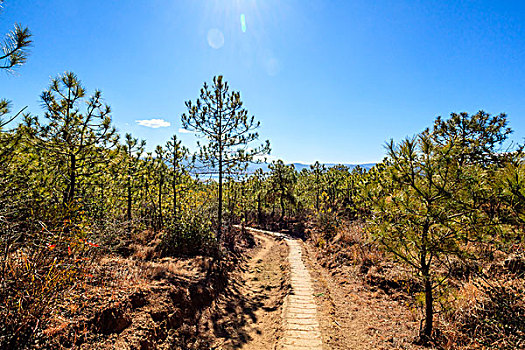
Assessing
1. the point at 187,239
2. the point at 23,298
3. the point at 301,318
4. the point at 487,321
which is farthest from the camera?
the point at 187,239

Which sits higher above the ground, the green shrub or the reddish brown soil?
the green shrub

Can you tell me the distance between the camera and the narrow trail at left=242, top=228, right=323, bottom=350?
526 cm

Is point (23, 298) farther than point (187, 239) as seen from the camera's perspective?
No

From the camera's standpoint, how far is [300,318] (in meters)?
6.36

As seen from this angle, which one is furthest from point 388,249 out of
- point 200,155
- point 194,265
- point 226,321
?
point 200,155

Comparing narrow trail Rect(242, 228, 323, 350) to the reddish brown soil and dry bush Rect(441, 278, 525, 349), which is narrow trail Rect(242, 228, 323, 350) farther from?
dry bush Rect(441, 278, 525, 349)

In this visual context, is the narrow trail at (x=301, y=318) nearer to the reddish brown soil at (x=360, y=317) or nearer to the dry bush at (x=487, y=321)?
the reddish brown soil at (x=360, y=317)

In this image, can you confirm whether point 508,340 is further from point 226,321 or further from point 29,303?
point 29,303

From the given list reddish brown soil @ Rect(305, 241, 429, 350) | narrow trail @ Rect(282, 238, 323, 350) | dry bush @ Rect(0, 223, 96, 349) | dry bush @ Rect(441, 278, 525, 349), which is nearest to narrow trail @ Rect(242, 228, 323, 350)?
narrow trail @ Rect(282, 238, 323, 350)

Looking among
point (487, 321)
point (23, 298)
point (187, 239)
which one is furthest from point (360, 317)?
point (23, 298)

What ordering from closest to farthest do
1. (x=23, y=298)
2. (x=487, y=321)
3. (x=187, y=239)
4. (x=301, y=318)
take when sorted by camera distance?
1. (x=23, y=298)
2. (x=487, y=321)
3. (x=301, y=318)
4. (x=187, y=239)

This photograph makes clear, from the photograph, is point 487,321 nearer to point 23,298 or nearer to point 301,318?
point 301,318

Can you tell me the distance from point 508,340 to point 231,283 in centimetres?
782

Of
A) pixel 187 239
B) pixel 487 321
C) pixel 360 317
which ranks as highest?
pixel 187 239
